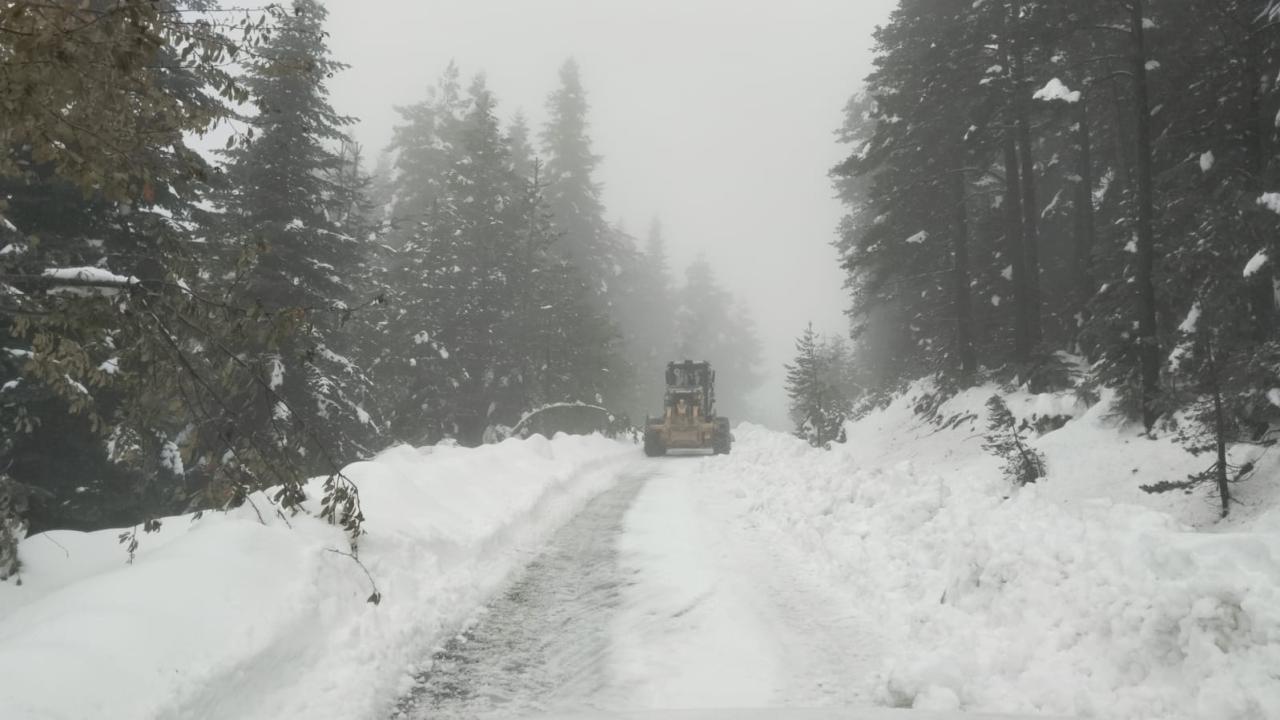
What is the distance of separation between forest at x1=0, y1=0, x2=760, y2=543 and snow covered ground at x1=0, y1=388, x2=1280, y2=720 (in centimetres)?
70

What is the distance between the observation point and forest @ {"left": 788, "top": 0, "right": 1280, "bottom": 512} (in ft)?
28.4

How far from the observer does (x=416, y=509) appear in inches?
311

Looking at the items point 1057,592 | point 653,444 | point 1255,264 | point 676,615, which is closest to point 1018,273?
point 1255,264

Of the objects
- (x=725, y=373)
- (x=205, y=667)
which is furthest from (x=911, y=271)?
(x=725, y=373)

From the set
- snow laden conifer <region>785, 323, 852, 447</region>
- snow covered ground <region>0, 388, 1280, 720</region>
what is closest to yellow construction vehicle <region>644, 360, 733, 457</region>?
snow laden conifer <region>785, 323, 852, 447</region>

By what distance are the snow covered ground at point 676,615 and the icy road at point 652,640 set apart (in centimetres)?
2

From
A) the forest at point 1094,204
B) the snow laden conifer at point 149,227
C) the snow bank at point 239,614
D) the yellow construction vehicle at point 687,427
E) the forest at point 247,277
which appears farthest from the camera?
the yellow construction vehicle at point 687,427

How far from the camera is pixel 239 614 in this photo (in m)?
4.44

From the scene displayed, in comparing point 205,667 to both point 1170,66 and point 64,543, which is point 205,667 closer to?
point 64,543

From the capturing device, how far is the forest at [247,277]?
288cm

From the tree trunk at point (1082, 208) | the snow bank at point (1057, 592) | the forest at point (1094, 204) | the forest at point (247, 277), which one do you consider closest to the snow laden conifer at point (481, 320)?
the forest at point (247, 277)

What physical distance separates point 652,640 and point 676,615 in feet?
2.02

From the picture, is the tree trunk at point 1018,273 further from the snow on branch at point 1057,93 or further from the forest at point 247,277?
the forest at point 247,277

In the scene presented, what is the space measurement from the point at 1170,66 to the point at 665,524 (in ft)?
36.2
